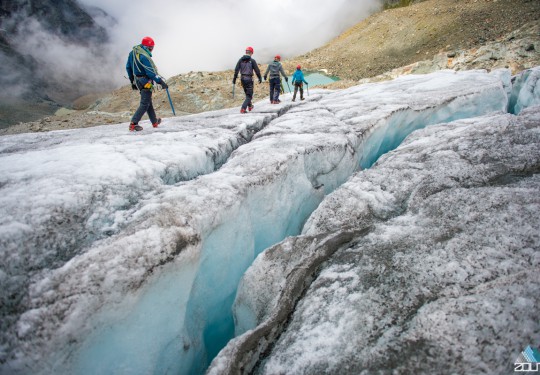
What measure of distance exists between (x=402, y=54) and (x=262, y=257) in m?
50.3

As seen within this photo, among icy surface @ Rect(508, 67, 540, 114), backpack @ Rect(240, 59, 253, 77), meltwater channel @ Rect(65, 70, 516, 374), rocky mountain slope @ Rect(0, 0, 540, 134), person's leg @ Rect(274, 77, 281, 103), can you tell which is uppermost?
rocky mountain slope @ Rect(0, 0, 540, 134)

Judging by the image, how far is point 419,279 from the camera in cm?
205

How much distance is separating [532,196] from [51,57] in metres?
78.6

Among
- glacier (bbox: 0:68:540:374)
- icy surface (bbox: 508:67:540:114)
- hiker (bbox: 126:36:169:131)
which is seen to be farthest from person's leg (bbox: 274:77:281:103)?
icy surface (bbox: 508:67:540:114)

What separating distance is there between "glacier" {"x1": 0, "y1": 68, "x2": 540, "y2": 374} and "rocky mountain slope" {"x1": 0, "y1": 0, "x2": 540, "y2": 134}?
67.5 ft

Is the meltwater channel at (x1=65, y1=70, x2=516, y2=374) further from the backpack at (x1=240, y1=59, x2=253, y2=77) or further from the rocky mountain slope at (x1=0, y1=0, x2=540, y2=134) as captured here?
the rocky mountain slope at (x1=0, y1=0, x2=540, y2=134)

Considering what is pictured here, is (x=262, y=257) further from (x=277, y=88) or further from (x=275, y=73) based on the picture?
(x=277, y=88)

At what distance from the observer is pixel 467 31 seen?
35.1 meters

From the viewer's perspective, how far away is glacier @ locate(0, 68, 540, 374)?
1.83 m

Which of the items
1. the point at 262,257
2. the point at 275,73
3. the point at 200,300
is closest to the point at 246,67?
the point at 275,73

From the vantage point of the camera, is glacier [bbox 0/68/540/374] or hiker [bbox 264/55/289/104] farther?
hiker [bbox 264/55/289/104]

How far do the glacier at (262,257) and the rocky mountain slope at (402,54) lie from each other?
20.6m

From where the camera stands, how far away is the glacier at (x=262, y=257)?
5.99 feet

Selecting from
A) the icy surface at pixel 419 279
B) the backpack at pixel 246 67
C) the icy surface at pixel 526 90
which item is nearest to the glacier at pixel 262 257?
the icy surface at pixel 419 279
